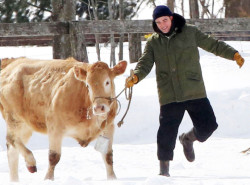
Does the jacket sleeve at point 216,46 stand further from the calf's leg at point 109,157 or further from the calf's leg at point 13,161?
the calf's leg at point 13,161

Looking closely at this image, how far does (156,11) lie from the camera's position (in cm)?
625

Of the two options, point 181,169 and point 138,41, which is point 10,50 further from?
point 181,169

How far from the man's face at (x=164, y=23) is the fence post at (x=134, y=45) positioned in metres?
7.29

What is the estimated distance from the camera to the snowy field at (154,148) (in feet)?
23.1

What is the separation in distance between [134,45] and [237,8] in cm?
1045

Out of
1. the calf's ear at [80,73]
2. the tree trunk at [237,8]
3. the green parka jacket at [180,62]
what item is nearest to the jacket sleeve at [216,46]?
the green parka jacket at [180,62]

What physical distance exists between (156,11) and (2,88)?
236 cm

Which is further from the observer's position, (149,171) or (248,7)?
(248,7)

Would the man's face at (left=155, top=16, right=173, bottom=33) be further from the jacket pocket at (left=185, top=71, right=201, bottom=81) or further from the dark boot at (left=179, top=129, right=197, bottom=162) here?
the dark boot at (left=179, top=129, right=197, bottom=162)

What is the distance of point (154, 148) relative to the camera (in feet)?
29.8

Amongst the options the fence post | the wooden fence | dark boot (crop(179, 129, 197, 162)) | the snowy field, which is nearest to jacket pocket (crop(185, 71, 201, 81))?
dark boot (crop(179, 129, 197, 162))

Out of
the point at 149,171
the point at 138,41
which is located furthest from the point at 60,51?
the point at 149,171

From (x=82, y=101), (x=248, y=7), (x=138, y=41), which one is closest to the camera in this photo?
(x=82, y=101)

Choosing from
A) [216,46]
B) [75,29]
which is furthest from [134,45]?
[216,46]
